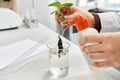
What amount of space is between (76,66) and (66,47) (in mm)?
105

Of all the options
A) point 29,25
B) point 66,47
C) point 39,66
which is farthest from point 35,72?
point 29,25

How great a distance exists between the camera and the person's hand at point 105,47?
0.57m

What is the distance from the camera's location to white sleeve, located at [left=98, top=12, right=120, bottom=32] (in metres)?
1.01

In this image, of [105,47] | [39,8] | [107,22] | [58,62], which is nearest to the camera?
[105,47]

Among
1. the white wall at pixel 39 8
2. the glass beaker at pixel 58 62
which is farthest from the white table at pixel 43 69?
the white wall at pixel 39 8

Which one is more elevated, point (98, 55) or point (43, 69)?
point (98, 55)

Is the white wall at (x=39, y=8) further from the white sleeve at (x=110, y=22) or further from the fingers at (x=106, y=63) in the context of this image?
the fingers at (x=106, y=63)

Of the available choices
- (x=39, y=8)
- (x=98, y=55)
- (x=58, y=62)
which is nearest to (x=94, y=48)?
(x=98, y=55)

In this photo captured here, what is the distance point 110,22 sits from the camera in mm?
1027

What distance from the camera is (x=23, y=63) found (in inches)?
31.3

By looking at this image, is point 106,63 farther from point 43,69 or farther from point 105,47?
point 43,69

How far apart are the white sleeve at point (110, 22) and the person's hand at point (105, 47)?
0.43 metres

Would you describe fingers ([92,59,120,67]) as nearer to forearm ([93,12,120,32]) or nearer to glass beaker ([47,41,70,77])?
glass beaker ([47,41,70,77])

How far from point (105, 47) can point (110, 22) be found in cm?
49
